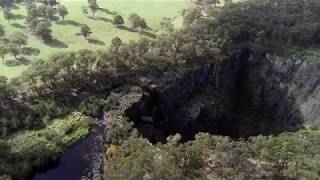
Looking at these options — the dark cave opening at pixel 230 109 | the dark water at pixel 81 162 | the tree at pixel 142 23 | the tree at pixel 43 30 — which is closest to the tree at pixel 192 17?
the tree at pixel 142 23

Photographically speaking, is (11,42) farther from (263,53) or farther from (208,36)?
(263,53)

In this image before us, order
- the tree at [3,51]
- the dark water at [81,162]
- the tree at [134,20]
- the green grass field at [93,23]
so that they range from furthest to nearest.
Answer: the tree at [134,20] → the green grass field at [93,23] → the tree at [3,51] → the dark water at [81,162]

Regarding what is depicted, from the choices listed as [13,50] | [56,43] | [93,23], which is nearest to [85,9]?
[93,23]

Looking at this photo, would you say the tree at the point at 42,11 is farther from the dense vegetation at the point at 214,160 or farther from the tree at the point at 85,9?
the dense vegetation at the point at 214,160

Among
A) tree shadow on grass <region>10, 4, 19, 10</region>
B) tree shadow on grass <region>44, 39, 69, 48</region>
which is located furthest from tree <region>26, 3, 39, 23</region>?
tree shadow on grass <region>44, 39, 69, 48</region>

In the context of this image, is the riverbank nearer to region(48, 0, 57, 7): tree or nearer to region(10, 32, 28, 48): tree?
region(10, 32, 28, 48): tree

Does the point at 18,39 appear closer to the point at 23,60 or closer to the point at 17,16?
the point at 23,60

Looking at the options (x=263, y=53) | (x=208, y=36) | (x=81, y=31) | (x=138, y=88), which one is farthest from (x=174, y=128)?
(x=81, y=31)
